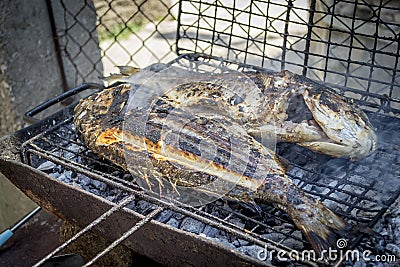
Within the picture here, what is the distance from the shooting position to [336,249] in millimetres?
1646

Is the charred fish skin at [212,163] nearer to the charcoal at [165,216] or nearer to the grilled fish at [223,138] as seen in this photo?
the grilled fish at [223,138]

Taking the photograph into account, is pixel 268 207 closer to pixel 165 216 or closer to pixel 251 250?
pixel 251 250

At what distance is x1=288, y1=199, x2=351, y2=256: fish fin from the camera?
168 centimetres

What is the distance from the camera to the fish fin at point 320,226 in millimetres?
1678

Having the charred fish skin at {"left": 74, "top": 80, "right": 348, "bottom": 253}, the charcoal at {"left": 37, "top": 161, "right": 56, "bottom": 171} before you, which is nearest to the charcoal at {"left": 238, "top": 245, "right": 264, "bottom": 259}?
the charred fish skin at {"left": 74, "top": 80, "right": 348, "bottom": 253}

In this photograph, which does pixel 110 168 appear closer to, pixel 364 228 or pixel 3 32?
pixel 364 228

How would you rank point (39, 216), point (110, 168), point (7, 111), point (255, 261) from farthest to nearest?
point (7, 111)
point (39, 216)
point (110, 168)
point (255, 261)

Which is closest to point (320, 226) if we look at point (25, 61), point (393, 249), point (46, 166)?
point (393, 249)

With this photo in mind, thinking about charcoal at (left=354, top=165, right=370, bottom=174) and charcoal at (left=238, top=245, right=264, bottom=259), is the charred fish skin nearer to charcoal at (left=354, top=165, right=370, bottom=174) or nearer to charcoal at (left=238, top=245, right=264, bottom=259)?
charcoal at (left=238, top=245, right=264, bottom=259)

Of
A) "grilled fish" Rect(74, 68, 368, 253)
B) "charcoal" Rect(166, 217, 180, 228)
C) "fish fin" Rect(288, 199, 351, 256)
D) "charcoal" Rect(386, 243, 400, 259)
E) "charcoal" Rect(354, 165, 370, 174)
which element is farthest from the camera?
"charcoal" Rect(354, 165, 370, 174)

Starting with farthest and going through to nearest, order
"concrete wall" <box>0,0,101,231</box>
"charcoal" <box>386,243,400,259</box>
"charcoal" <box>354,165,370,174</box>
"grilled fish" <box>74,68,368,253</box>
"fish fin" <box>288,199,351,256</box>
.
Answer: "concrete wall" <box>0,0,101,231</box> → "charcoal" <box>354,165,370,174</box> → "grilled fish" <box>74,68,368,253</box> → "charcoal" <box>386,243,400,259</box> → "fish fin" <box>288,199,351,256</box>

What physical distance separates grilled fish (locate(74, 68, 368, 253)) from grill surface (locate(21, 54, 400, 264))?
80mm

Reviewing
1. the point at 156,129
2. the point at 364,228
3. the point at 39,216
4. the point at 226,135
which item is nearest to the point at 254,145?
the point at 226,135

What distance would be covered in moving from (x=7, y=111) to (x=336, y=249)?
243cm
